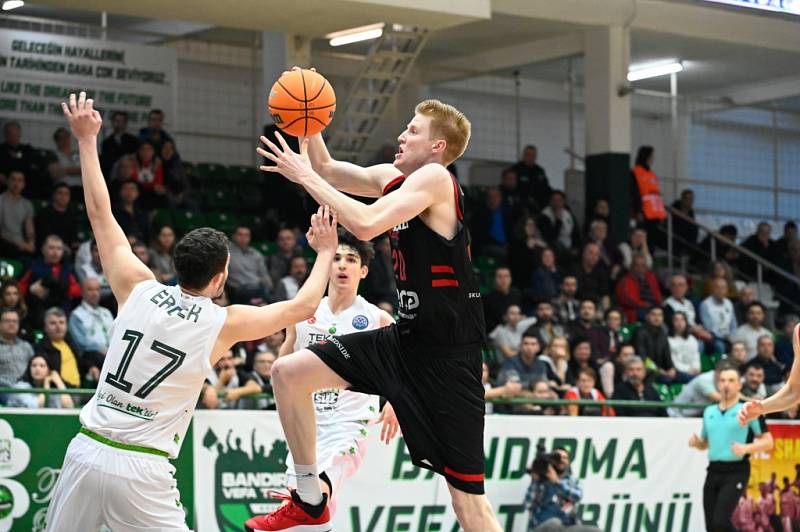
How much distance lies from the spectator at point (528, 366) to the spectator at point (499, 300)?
1756 mm

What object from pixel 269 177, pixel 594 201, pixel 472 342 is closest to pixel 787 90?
pixel 594 201

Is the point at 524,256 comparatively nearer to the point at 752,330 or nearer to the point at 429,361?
the point at 752,330

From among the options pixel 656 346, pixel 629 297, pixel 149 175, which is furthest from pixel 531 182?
pixel 149 175

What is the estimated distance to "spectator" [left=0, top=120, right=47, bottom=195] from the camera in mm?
15273

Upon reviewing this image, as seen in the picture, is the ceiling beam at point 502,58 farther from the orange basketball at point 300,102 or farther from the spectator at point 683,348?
the orange basketball at point 300,102

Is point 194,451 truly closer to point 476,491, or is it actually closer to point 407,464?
point 407,464

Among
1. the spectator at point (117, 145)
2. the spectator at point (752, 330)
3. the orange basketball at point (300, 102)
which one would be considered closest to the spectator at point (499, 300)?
the spectator at point (752, 330)

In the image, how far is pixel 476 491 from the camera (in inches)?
244

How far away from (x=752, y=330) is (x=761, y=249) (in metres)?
4.38

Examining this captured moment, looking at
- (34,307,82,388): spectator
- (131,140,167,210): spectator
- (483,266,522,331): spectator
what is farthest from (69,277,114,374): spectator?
(483,266,522,331): spectator

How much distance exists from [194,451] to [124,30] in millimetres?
10979

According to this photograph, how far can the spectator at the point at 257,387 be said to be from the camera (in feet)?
35.2

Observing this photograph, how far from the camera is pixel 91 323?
12.0 m

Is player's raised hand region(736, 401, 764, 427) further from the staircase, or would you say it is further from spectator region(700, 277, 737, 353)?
the staircase
